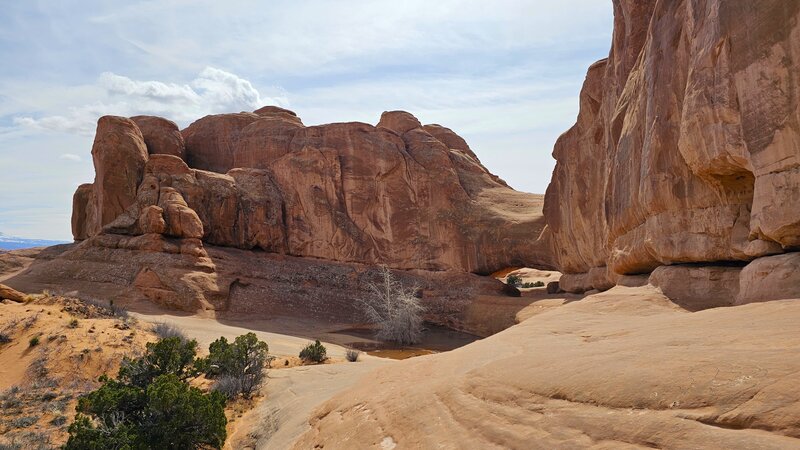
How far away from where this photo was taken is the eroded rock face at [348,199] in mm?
32969

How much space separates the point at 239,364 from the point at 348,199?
23.7 m

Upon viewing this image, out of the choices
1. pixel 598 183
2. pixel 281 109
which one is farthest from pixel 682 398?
pixel 281 109

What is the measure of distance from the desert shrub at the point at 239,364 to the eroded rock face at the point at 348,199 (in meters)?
18.4

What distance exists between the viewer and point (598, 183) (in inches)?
908

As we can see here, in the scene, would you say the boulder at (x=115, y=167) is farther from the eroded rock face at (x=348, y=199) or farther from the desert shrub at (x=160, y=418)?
the desert shrub at (x=160, y=418)

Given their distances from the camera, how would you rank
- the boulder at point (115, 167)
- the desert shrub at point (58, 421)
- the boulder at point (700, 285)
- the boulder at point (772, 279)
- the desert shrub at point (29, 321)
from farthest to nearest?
the boulder at point (115, 167) → the desert shrub at point (29, 321) → the desert shrub at point (58, 421) → the boulder at point (700, 285) → the boulder at point (772, 279)

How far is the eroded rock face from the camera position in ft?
108

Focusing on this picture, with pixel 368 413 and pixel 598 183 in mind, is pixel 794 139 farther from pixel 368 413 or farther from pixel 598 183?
pixel 598 183

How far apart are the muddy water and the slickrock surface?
1698 cm

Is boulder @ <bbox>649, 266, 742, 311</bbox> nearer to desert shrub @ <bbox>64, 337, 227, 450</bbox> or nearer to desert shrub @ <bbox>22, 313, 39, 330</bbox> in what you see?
desert shrub @ <bbox>64, 337, 227, 450</bbox>

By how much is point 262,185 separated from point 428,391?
32.0 m

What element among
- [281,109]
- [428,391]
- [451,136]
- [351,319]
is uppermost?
[281,109]

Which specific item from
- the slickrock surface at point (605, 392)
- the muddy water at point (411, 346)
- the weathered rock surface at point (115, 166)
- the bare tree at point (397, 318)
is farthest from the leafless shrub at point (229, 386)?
the weathered rock surface at point (115, 166)

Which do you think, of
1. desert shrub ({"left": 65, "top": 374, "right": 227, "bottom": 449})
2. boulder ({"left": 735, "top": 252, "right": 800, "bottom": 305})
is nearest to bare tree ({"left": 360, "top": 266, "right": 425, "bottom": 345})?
desert shrub ({"left": 65, "top": 374, "right": 227, "bottom": 449})
